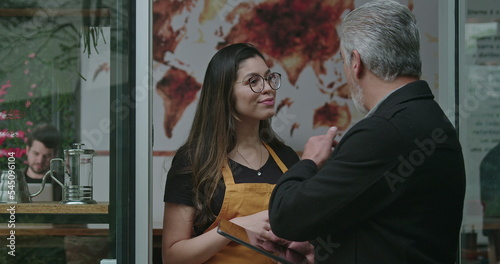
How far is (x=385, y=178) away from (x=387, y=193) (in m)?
0.03

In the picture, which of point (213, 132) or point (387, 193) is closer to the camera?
point (387, 193)

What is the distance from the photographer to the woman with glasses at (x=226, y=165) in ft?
6.98

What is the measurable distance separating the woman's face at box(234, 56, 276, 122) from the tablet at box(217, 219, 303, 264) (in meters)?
0.52

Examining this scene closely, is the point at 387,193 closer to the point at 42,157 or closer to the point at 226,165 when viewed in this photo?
the point at 226,165

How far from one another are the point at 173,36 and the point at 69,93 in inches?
60.4

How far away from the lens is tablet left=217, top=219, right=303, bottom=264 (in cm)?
166

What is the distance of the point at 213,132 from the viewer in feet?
7.46

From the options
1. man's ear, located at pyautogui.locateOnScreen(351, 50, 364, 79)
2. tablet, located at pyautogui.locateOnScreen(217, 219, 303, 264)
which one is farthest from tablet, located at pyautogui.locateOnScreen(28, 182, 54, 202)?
man's ear, located at pyautogui.locateOnScreen(351, 50, 364, 79)

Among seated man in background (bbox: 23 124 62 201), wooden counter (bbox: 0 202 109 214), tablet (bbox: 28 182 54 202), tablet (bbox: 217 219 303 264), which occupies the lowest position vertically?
tablet (bbox: 217 219 303 264)

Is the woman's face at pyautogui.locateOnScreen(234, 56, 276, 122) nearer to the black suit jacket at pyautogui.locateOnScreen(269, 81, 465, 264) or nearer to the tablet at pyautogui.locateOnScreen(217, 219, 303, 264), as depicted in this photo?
the tablet at pyautogui.locateOnScreen(217, 219, 303, 264)

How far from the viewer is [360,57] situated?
1544mm

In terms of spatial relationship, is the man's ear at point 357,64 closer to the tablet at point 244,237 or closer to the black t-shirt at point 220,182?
the tablet at point 244,237

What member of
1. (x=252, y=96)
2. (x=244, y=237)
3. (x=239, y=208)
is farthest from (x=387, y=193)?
(x=252, y=96)

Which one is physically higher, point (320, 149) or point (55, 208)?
point (320, 149)
